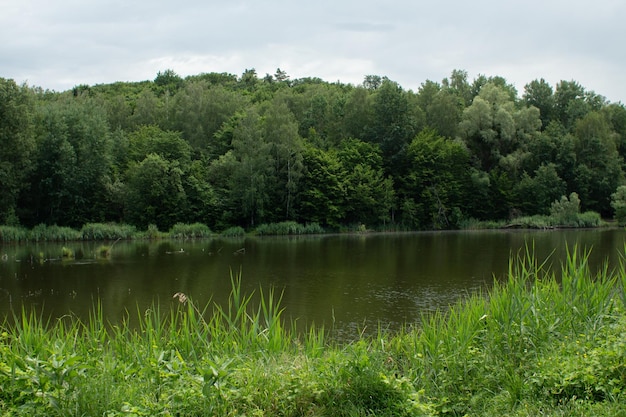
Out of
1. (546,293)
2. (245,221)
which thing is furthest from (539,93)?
(546,293)

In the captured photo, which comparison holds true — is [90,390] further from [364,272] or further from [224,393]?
[364,272]

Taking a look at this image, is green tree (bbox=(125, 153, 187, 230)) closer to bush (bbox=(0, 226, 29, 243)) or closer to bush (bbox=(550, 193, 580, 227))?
bush (bbox=(0, 226, 29, 243))

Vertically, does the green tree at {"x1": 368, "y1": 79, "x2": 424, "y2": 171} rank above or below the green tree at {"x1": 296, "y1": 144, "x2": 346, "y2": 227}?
above

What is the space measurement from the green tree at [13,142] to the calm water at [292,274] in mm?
6510

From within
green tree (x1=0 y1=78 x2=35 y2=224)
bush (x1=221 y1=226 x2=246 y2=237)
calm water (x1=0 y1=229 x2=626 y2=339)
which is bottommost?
calm water (x1=0 y1=229 x2=626 y2=339)

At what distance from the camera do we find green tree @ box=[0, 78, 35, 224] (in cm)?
3944

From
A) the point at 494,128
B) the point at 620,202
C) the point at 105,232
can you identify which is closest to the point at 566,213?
the point at 620,202

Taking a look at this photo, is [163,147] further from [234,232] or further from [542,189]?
[542,189]

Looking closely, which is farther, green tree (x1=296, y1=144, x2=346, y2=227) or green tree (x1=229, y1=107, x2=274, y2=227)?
green tree (x1=296, y1=144, x2=346, y2=227)

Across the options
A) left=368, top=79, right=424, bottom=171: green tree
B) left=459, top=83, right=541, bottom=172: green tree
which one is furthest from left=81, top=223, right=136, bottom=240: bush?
left=459, top=83, right=541, bottom=172: green tree

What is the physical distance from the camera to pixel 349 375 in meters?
5.37

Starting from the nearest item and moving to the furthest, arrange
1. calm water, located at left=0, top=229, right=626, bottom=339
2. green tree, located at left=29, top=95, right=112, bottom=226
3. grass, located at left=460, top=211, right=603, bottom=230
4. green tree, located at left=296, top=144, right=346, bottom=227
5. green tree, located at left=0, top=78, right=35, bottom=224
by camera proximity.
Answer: calm water, located at left=0, top=229, right=626, bottom=339 < green tree, located at left=0, top=78, right=35, bottom=224 < green tree, located at left=29, top=95, right=112, bottom=226 < green tree, located at left=296, top=144, right=346, bottom=227 < grass, located at left=460, top=211, right=603, bottom=230

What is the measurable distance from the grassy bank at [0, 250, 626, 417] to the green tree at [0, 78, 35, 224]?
38602 mm

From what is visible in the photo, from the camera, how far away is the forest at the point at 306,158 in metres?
45.7
